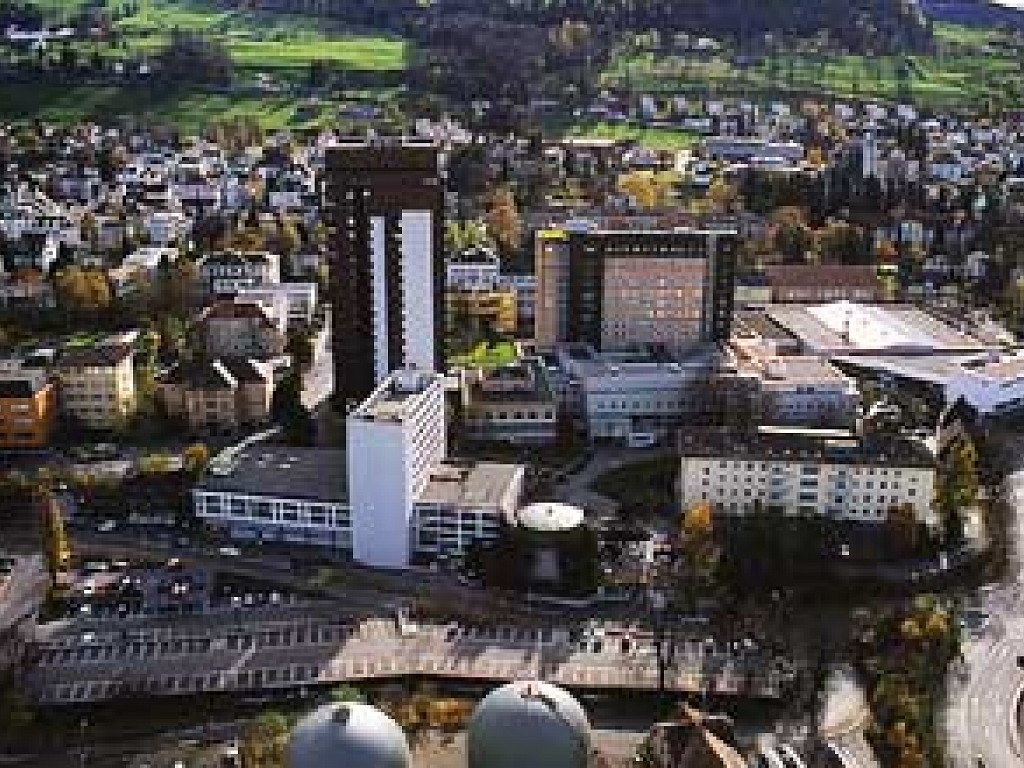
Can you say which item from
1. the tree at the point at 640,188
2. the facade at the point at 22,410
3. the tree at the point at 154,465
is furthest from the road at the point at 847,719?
the tree at the point at 640,188

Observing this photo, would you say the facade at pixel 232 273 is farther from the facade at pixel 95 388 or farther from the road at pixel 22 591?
the road at pixel 22 591

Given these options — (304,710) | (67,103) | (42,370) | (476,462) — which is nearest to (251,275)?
(42,370)

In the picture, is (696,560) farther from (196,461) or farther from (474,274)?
(474,274)

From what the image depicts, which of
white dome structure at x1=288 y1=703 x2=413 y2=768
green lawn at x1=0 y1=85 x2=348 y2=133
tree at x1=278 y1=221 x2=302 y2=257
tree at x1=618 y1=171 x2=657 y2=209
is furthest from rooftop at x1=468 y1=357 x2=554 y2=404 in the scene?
green lawn at x1=0 y1=85 x2=348 y2=133

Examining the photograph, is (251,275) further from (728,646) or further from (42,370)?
(728,646)

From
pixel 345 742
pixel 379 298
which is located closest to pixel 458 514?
pixel 379 298

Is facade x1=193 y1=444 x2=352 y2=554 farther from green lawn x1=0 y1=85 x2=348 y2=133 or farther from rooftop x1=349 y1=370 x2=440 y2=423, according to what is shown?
green lawn x1=0 y1=85 x2=348 y2=133
